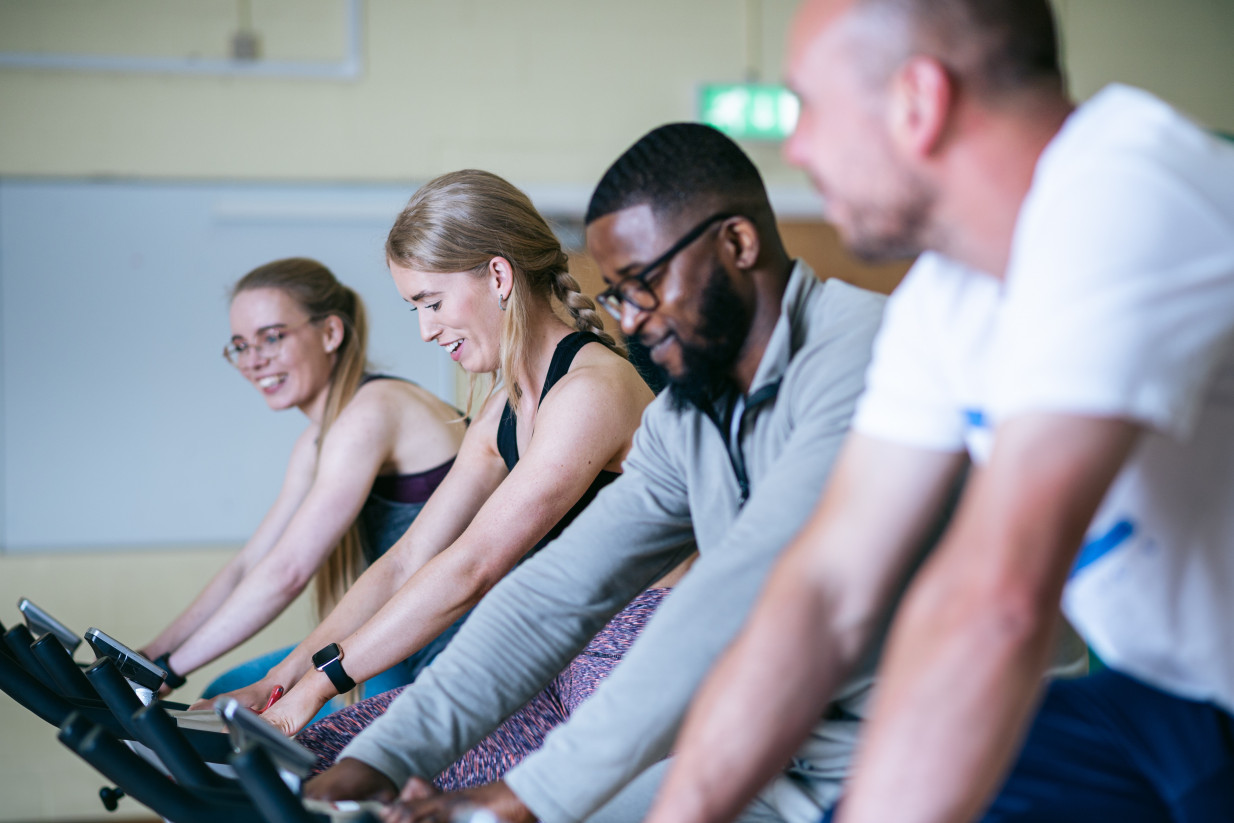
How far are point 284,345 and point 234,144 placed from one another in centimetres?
149

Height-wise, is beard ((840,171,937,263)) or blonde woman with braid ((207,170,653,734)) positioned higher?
beard ((840,171,937,263))

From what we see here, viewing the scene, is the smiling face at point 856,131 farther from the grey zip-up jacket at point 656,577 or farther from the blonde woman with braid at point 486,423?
the blonde woman with braid at point 486,423

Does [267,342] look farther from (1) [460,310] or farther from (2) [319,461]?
(1) [460,310]

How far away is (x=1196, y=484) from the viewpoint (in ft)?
2.30

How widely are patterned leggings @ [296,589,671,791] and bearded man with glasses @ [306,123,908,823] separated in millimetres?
205

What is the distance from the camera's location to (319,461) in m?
2.26

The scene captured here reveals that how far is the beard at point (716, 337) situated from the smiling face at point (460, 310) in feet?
2.42

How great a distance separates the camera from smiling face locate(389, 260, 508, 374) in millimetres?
1781

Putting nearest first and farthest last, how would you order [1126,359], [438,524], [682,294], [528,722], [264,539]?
1. [1126,359]
2. [682,294]
3. [528,722]
4. [438,524]
5. [264,539]

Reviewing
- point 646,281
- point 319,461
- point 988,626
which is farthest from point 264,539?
point 988,626

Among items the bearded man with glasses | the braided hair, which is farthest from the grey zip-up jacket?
the braided hair

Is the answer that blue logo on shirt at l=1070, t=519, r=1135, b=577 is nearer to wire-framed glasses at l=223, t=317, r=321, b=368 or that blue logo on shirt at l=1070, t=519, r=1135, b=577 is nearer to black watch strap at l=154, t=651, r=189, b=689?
black watch strap at l=154, t=651, r=189, b=689

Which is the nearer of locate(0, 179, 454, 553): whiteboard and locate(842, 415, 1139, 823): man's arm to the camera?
locate(842, 415, 1139, 823): man's arm

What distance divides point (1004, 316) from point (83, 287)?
3486 mm
